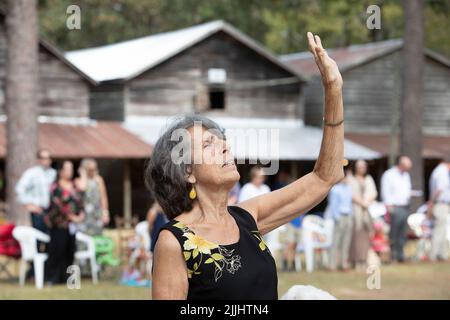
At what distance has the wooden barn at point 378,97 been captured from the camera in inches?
1378

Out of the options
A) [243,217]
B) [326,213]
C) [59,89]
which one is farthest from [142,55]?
[243,217]

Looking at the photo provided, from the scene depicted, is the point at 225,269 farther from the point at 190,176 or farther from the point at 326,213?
the point at 326,213

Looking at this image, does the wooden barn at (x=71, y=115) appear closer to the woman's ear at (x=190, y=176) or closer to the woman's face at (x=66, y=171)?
the woman's face at (x=66, y=171)

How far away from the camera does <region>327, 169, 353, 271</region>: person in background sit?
16.6 m

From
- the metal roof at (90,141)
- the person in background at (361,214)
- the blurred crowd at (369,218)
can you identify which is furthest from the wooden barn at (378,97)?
the person in background at (361,214)

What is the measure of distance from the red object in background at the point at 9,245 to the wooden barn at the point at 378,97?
68.2 feet

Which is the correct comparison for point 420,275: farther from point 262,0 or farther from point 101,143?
point 262,0

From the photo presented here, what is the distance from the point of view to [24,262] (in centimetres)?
1469

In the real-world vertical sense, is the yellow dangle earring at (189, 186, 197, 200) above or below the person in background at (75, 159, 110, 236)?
above

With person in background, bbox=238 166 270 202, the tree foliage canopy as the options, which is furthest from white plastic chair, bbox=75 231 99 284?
the tree foliage canopy

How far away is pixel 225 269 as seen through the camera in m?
3.42

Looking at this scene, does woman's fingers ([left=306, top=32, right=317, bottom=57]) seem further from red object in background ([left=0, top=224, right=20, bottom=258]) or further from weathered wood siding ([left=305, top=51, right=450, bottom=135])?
weathered wood siding ([left=305, top=51, right=450, bottom=135])

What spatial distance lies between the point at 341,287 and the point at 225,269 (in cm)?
1103

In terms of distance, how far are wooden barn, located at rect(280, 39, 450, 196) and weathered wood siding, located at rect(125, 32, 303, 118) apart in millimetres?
1753
